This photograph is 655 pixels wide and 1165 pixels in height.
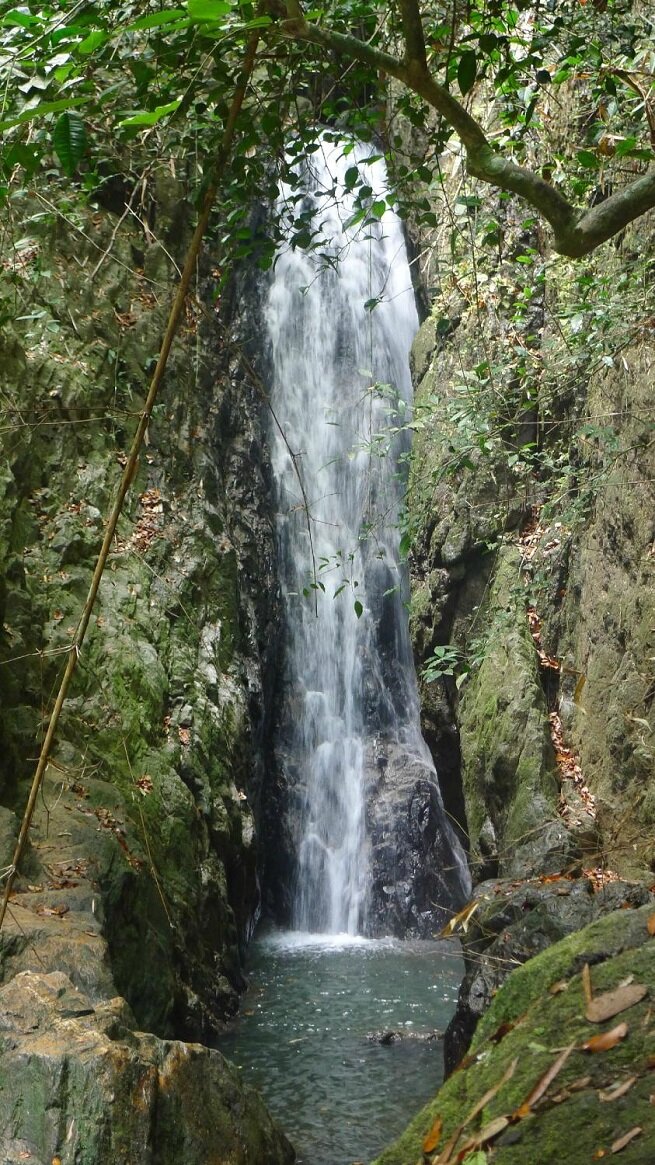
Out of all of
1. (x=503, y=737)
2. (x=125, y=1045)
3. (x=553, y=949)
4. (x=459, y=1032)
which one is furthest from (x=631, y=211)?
(x=503, y=737)

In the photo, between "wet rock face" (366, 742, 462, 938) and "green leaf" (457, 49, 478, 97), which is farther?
"wet rock face" (366, 742, 462, 938)

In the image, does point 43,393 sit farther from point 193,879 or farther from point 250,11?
point 250,11

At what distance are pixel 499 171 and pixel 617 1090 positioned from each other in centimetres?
258

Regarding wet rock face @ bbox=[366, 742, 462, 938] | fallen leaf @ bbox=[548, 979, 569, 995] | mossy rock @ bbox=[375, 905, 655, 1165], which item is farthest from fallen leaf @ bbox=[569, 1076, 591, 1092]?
wet rock face @ bbox=[366, 742, 462, 938]

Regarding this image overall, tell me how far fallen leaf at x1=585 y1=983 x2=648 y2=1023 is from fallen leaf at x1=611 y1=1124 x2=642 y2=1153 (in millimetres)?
418

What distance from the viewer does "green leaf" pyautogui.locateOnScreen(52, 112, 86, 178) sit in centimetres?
184

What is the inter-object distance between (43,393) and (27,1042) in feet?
21.6

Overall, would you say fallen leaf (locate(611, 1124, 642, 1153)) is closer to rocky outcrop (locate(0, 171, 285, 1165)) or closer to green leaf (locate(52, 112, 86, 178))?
rocky outcrop (locate(0, 171, 285, 1165))

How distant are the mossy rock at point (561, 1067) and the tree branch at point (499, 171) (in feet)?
6.82

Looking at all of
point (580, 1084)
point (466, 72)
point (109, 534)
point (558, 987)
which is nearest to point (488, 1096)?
point (580, 1084)

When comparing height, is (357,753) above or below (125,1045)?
above

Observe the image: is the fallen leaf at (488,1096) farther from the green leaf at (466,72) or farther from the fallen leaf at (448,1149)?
the green leaf at (466,72)

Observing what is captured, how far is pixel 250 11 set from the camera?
2598 millimetres

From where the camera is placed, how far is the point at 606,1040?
6.42ft
